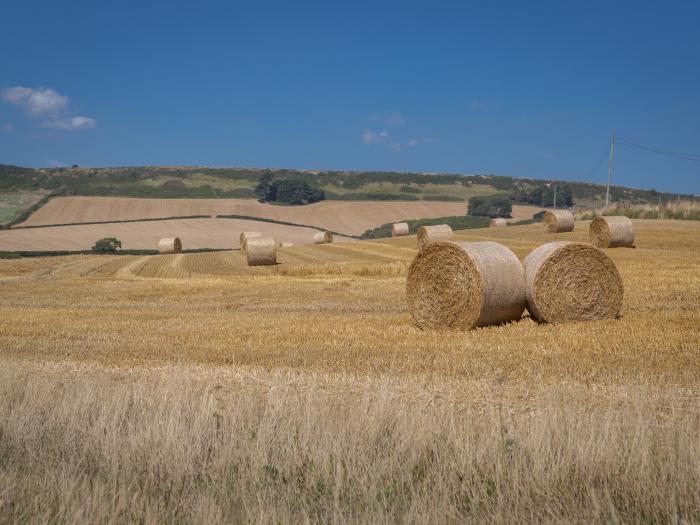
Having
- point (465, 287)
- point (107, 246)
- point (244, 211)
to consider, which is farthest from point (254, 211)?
point (465, 287)

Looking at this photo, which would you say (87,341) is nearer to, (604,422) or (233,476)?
(233,476)

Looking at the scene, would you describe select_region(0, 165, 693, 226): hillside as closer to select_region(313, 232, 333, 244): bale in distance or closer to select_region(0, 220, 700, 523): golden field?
select_region(313, 232, 333, 244): bale in distance

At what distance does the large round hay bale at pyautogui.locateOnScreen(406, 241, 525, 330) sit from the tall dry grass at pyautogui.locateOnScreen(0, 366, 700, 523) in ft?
18.1

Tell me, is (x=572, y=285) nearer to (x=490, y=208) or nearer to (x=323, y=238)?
(x=323, y=238)

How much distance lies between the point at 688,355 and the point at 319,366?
14.5 feet

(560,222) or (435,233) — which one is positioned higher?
(560,222)

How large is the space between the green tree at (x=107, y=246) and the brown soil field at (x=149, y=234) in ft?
5.63

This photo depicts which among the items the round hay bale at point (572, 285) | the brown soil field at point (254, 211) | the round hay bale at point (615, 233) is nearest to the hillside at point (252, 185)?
the brown soil field at point (254, 211)

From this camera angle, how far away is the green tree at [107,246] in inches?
2072

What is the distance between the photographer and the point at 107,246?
5331 centimetres

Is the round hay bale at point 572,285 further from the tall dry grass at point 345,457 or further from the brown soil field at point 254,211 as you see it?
the brown soil field at point 254,211

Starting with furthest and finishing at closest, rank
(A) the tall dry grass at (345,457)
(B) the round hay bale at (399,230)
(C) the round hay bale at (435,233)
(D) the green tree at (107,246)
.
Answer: (B) the round hay bale at (399,230) < (D) the green tree at (107,246) < (C) the round hay bale at (435,233) < (A) the tall dry grass at (345,457)

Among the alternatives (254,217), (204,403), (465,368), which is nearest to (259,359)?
(465,368)

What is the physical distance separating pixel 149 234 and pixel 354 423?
200ft
